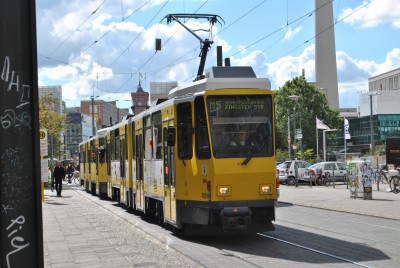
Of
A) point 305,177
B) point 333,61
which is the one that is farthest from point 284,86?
point 305,177

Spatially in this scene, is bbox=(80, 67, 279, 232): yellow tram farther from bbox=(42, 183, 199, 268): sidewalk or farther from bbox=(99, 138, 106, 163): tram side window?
bbox=(99, 138, 106, 163): tram side window

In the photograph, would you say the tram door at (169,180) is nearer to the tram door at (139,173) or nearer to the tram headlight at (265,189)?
the tram headlight at (265,189)

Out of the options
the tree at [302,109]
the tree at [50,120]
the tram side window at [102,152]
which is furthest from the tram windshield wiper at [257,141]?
the tree at [302,109]

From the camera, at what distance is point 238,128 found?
39.8 ft

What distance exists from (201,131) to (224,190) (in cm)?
129

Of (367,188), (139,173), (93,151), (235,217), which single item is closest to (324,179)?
(367,188)

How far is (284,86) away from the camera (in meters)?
92.5

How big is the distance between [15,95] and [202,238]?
10.4 meters

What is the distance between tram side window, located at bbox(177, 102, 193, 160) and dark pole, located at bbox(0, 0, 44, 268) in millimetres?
8963

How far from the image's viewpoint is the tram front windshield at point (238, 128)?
475 inches

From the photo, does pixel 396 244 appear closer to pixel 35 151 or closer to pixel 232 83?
pixel 232 83

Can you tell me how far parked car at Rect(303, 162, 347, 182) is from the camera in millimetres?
39972

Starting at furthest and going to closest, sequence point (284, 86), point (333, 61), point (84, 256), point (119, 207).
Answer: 1. point (333, 61)
2. point (284, 86)
3. point (119, 207)
4. point (84, 256)

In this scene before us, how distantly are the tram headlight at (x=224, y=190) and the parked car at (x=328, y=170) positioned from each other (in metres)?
28.5
